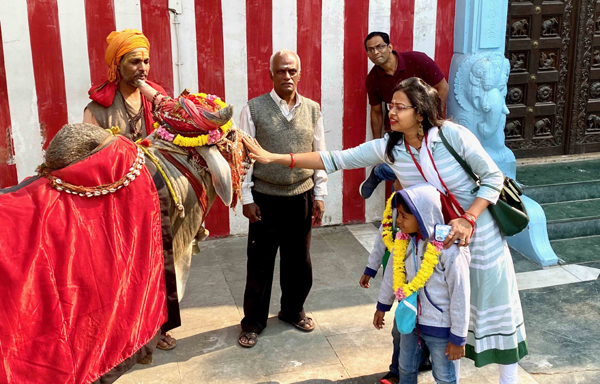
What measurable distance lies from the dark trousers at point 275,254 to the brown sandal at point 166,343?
0.46m

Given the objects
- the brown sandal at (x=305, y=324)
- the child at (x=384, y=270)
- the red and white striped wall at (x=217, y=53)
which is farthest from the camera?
the red and white striped wall at (x=217, y=53)

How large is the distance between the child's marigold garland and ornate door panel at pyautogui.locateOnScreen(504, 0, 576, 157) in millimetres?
3699

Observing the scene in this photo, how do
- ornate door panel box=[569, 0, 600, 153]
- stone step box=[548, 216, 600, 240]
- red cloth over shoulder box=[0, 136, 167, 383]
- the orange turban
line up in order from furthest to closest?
ornate door panel box=[569, 0, 600, 153], stone step box=[548, 216, 600, 240], the orange turban, red cloth over shoulder box=[0, 136, 167, 383]

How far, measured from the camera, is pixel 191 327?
4375mm

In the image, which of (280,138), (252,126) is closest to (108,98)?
(252,126)

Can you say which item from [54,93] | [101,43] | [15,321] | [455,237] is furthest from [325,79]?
[15,321]

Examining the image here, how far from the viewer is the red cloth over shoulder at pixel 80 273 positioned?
217cm

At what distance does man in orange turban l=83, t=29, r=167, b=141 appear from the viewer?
12.8 ft

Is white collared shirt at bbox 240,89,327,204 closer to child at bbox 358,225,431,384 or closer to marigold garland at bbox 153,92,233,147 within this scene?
child at bbox 358,225,431,384

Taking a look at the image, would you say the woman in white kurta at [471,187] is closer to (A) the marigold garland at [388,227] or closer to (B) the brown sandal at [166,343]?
(A) the marigold garland at [388,227]

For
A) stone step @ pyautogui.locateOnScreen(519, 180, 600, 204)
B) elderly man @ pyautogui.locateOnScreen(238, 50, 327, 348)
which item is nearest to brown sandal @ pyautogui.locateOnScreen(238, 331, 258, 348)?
elderly man @ pyautogui.locateOnScreen(238, 50, 327, 348)

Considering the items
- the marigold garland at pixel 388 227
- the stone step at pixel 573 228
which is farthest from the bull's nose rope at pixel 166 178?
the stone step at pixel 573 228

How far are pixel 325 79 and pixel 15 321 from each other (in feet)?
14.0

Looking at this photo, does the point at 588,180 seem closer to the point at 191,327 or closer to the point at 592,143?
the point at 592,143
